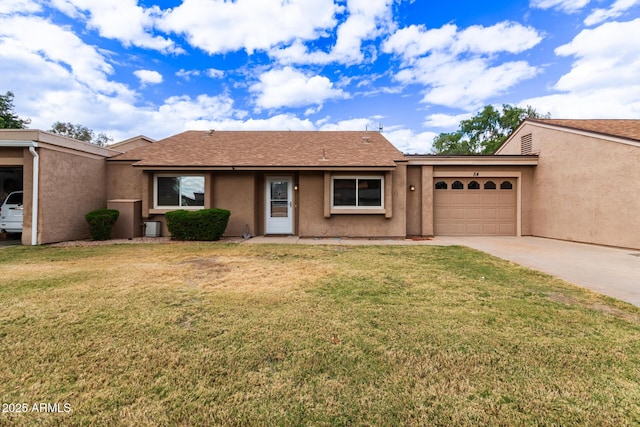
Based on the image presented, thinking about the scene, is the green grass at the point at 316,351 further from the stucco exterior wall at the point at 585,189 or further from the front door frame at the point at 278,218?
the stucco exterior wall at the point at 585,189

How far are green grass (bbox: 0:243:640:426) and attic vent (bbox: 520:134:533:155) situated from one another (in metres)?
10.1

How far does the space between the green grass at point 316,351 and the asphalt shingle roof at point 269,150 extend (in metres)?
6.65

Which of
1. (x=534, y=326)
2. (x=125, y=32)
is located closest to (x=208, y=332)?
(x=534, y=326)

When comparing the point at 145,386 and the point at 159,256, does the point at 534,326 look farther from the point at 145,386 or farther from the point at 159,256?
the point at 159,256

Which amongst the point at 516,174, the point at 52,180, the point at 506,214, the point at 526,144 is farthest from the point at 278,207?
the point at 526,144

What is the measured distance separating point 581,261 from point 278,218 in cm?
965

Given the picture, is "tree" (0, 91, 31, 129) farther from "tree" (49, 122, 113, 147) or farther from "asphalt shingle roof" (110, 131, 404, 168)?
"asphalt shingle roof" (110, 131, 404, 168)

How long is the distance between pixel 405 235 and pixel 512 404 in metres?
9.53

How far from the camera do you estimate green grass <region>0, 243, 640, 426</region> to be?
1.86 m

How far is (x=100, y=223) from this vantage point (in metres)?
9.86

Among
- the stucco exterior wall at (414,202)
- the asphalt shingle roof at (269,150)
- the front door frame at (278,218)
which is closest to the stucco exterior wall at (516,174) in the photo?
the stucco exterior wall at (414,202)

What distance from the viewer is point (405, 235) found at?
1119cm

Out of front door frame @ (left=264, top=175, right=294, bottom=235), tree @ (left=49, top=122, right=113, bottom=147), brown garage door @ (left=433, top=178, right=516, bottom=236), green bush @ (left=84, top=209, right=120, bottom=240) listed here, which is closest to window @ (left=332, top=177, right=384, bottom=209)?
front door frame @ (left=264, top=175, right=294, bottom=235)

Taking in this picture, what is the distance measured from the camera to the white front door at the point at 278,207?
1177cm
